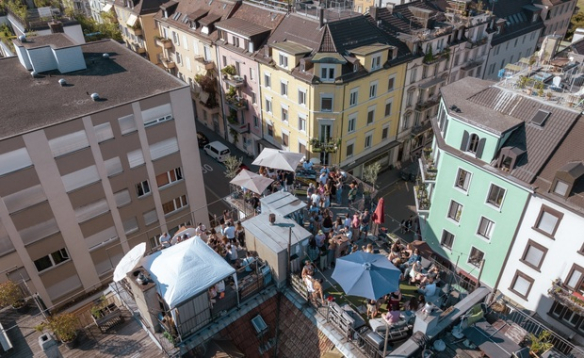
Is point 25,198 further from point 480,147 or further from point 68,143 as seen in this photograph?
point 480,147

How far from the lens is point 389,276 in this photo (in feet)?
53.7

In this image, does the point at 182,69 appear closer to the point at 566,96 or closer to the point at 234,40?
the point at 234,40

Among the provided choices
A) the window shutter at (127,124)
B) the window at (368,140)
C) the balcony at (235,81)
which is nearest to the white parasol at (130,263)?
the window shutter at (127,124)

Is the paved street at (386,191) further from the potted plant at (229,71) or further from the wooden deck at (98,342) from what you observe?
the wooden deck at (98,342)

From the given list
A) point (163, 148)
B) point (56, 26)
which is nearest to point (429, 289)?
point (163, 148)

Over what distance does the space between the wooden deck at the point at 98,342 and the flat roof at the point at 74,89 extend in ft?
43.5

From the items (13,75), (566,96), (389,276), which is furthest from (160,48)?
(389,276)

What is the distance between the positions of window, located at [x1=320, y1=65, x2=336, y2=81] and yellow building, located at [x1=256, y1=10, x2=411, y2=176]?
96 mm

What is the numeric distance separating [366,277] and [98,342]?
A: 1055cm

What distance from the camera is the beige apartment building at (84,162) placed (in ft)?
88.1

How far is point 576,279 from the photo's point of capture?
91.9 feet

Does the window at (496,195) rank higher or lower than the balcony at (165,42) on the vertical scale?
lower

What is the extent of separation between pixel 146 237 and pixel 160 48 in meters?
42.0

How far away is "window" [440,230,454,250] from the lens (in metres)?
35.5
